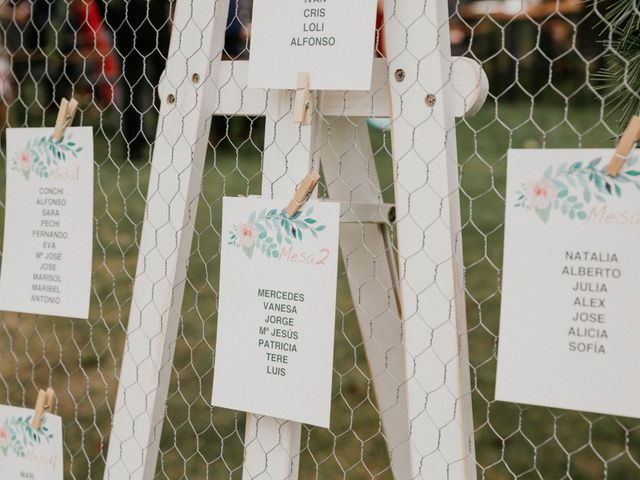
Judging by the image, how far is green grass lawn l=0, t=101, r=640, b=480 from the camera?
188 cm

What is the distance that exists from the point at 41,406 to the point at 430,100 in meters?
0.87

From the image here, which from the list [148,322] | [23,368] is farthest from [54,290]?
[23,368]

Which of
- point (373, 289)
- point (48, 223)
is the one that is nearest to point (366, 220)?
point (373, 289)

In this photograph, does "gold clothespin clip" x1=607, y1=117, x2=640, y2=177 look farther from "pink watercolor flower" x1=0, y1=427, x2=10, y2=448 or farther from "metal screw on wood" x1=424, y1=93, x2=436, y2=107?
"pink watercolor flower" x1=0, y1=427, x2=10, y2=448

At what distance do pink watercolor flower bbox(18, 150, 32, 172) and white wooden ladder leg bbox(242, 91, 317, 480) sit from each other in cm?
48

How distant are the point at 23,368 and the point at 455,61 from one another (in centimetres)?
220

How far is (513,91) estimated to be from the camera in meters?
6.46

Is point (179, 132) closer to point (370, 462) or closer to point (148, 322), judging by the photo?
point (148, 322)

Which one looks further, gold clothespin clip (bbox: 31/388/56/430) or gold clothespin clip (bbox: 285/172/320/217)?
gold clothespin clip (bbox: 31/388/56/430)

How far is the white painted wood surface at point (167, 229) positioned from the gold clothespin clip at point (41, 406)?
0.21m

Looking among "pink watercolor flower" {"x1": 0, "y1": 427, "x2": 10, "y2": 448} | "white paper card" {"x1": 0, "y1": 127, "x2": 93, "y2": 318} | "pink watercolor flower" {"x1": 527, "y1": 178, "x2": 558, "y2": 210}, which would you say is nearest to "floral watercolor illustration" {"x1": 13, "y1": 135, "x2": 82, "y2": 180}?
"white paper card" {"x1": 0, "y1": 127, "x2": 93, "y2": 318}

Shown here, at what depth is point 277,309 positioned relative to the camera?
43.6 inches

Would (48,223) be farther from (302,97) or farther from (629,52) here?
(629,52)

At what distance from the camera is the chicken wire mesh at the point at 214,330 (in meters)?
1.48
